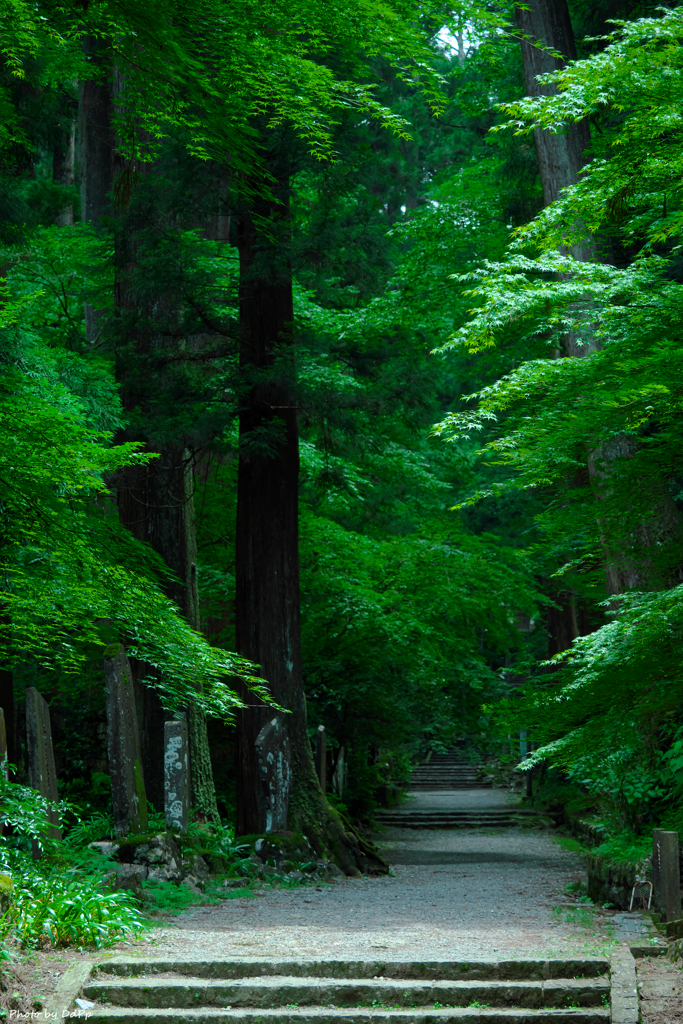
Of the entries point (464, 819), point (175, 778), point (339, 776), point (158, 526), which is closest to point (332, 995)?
point (175, 778)

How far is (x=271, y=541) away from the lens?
1198 cm

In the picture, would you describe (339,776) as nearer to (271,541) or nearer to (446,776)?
(271,541)

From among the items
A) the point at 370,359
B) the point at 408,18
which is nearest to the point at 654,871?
the point at 408,18

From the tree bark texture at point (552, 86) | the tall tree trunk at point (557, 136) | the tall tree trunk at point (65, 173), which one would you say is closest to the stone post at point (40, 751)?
the tall tree trunk at point (557, 136)

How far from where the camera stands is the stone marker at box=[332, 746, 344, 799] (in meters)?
17.0

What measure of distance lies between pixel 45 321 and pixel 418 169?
2021cm

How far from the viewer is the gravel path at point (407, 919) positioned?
6125mm

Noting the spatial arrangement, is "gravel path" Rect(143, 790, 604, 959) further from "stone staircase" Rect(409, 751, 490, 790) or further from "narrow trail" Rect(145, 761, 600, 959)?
"stone staircase" Rect(409, 751, 490, 790)

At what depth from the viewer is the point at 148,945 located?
6.23 metres

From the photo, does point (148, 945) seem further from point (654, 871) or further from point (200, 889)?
point (654, 871)

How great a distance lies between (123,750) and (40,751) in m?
0.83

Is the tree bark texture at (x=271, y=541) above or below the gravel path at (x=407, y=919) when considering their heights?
above

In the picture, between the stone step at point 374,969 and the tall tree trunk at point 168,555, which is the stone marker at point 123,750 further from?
the stone step at point 374,969

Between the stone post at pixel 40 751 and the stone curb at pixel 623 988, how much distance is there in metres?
5.04
